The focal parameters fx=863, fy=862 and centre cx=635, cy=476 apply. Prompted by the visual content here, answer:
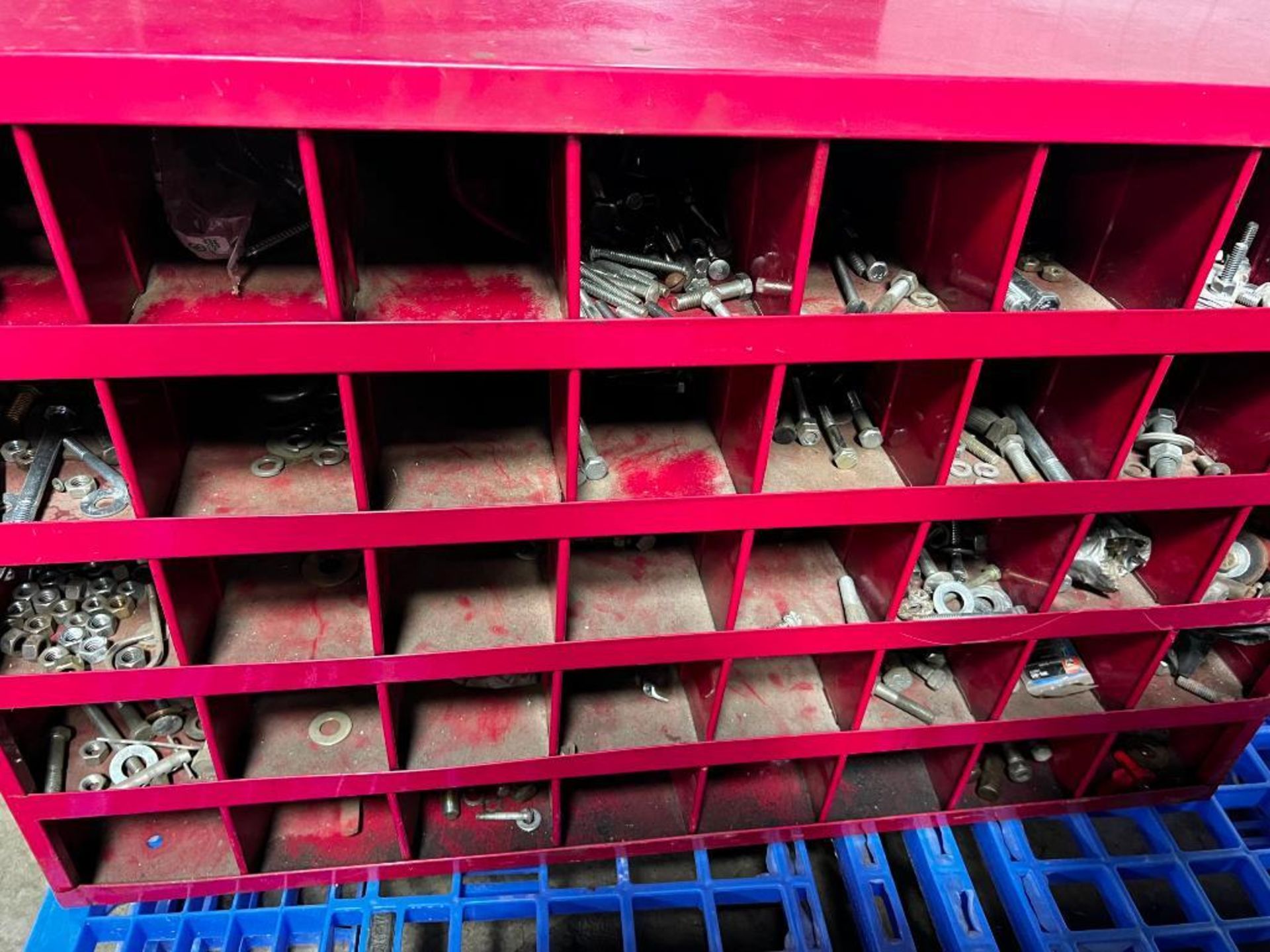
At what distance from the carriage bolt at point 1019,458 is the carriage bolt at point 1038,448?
0.01m

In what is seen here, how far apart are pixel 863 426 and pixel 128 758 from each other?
1.75 m

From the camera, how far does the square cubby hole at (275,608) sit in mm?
1664

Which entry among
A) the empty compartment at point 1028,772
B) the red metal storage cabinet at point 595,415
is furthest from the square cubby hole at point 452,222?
the empty compartment at point 1028,772

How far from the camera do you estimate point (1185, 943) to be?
206cm

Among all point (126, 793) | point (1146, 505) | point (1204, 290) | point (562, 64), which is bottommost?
point (126, 793)

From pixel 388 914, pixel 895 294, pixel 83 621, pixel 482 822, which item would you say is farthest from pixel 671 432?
pixel 388 914

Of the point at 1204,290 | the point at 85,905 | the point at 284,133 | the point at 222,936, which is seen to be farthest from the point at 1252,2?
the point at 85,905

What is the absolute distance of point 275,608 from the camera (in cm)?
178

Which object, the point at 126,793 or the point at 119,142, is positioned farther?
the point at 126,793

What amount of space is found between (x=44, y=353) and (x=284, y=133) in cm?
64

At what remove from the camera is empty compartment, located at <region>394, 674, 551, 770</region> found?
1.92 meters

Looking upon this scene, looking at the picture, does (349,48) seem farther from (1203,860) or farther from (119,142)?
(1203,860)

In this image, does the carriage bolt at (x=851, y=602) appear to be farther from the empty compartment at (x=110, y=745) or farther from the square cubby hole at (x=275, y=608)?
the empty compartment at (x=110, y=745)

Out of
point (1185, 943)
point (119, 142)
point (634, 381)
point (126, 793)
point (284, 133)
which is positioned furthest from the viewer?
point (1185, 943)
